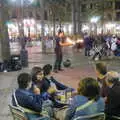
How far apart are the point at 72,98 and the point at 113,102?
2.38 ft

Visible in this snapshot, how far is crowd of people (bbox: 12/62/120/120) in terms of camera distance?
495cm

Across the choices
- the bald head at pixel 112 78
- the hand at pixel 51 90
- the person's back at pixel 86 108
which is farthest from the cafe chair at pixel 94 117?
the hand at pixel 51 90

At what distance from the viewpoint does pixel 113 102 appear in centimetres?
549

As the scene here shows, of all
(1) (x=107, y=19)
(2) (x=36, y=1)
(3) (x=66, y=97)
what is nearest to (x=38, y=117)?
(3) (x=66, y=97)

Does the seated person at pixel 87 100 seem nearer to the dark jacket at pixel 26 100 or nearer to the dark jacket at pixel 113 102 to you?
the dark jacket at pixel 113 102

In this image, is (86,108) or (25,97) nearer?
(86,108)

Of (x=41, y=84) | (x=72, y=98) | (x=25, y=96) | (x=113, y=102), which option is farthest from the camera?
(x=41, y=84)

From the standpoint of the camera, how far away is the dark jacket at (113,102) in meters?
5.46

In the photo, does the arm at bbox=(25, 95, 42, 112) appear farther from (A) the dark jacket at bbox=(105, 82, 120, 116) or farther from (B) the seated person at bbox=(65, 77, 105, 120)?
(A) the dark jacket at bbox=(105, 82, 120, 116)

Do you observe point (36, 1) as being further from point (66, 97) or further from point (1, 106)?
point (66, 97)

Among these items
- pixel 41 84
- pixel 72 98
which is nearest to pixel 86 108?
pixel 72 98

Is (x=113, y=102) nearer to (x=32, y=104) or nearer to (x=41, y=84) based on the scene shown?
(x=32, y=104)

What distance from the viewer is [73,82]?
1371 centimetres

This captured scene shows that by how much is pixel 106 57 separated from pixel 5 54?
7342 millimetres
